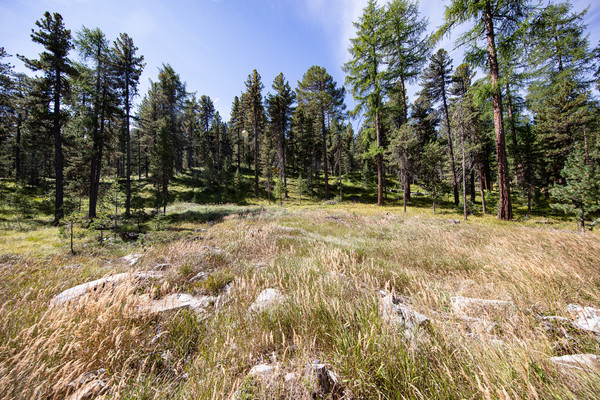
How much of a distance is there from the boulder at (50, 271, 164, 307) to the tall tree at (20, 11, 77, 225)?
18.2 m

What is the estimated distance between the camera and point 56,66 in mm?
14695

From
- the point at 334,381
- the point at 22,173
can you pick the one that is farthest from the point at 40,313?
the point at 22,173

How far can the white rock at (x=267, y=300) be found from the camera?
2.57m

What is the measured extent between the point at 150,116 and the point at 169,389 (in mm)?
44526

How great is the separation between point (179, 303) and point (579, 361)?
14.0ft

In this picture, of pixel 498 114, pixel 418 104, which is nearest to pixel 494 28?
pixel 498 114

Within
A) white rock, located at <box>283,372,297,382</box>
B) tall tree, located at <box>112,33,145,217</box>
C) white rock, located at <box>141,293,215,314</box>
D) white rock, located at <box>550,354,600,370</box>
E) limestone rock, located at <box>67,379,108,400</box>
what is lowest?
white rock, located at <box>141,293,215,314</box>

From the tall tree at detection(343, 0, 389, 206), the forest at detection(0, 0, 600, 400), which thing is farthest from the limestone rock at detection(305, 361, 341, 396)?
the tall tree at detection(343, 0, 389, 206)

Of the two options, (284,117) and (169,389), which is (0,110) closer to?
(284,117)

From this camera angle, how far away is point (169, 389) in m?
1.56

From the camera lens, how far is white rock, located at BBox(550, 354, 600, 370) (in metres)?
1.23

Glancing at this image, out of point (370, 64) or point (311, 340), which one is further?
point (370, 64)

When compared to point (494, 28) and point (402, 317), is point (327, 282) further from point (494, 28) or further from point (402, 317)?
point (494, 28)

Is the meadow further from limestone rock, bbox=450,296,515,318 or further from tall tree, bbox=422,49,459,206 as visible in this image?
tall tree, bbox=422,49,459,206
